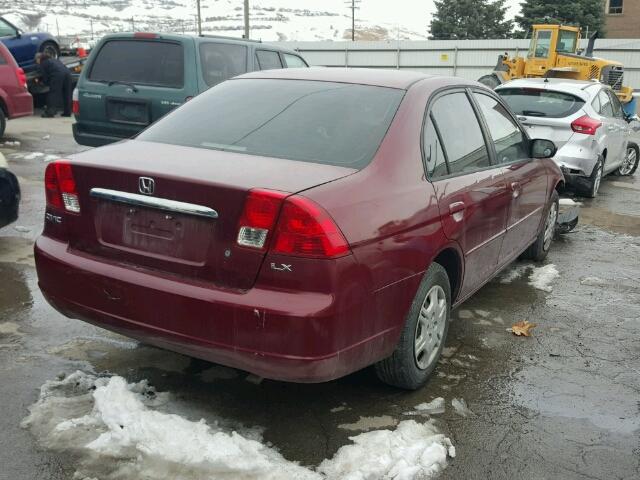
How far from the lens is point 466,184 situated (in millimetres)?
3816

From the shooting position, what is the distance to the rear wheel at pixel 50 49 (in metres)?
16.9

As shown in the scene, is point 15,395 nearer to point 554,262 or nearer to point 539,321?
point 539,321

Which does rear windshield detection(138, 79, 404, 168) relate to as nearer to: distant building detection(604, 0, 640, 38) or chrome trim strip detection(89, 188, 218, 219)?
chrome trim strip detection(89, 188, 218, 219)

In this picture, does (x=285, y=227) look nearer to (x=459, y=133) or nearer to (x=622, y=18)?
(x=459, y=133)

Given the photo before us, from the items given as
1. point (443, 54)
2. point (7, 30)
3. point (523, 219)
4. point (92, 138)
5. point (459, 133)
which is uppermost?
point (7, 30)

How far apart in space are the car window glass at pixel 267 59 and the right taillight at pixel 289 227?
701 centimetres

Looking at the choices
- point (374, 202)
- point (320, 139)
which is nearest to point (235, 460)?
point (374, 202)

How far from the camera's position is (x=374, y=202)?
118 inches

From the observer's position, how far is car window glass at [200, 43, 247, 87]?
27.0 ft

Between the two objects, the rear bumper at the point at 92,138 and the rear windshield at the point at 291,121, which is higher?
the rear windshield at the point at 291,121

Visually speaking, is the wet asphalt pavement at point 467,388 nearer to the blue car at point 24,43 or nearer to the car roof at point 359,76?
the car roof at point 359,76

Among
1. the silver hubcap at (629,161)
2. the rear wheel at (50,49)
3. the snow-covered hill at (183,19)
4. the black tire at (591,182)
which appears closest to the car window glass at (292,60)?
the black tire at (591,182)

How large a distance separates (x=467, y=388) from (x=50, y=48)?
16717 mm

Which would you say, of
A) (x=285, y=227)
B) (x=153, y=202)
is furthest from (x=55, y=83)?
(x=285, y=227)
